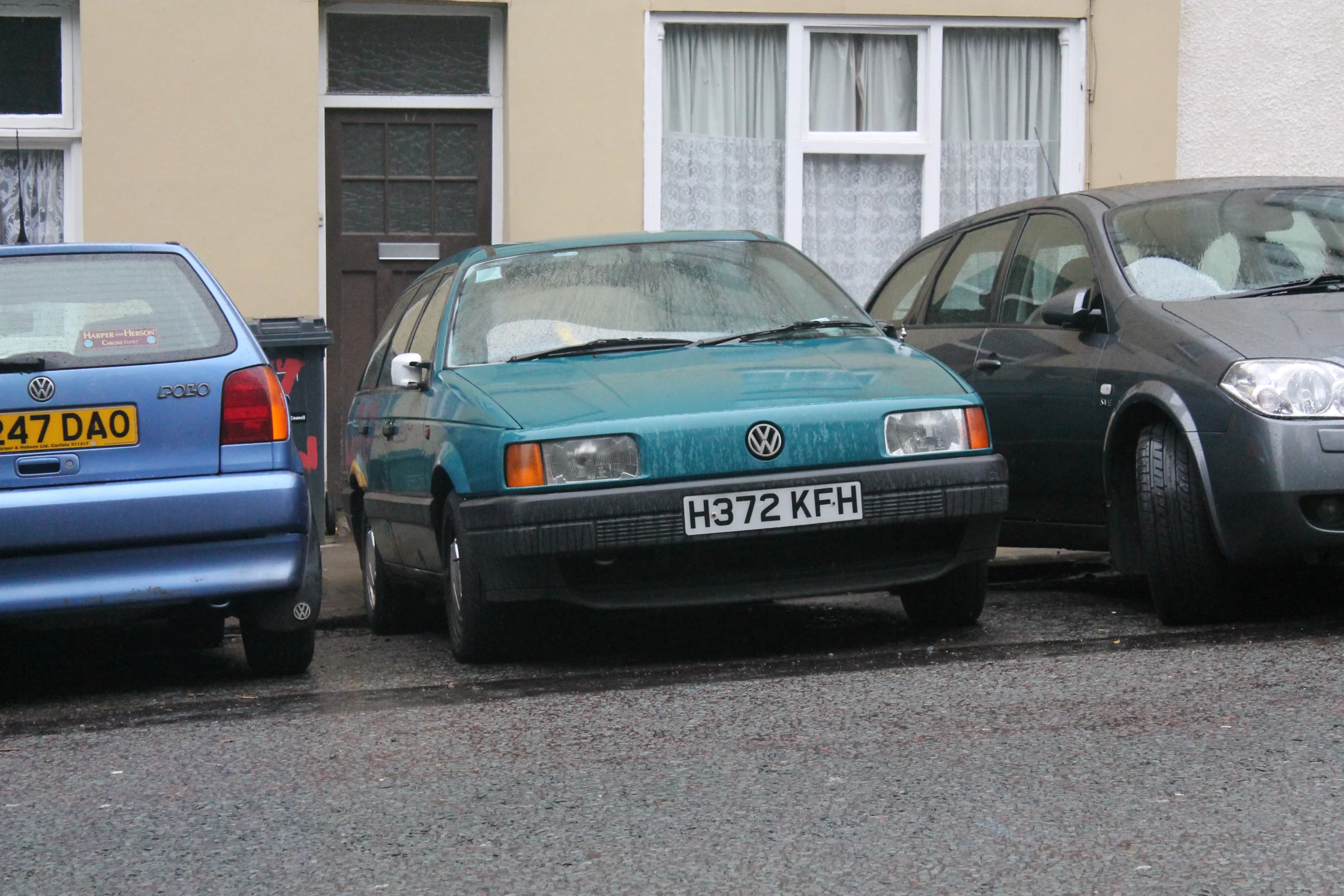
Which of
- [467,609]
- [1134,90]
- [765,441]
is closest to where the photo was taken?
[765,441]

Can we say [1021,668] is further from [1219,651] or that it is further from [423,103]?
[423,103]

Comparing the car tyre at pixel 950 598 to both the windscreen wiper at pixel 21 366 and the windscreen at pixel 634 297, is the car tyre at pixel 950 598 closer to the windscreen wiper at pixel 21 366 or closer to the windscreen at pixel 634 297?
the windscreen at pixel 634 297

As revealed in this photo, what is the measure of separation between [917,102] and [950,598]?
6721mm

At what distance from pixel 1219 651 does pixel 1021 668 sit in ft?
1.98

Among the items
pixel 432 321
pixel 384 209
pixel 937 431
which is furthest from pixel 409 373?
pixel 384 209

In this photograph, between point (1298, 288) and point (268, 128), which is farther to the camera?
point (268, 128)

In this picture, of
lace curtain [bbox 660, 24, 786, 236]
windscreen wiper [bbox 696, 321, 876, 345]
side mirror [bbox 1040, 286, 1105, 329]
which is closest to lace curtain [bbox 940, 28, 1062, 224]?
lace curtain [bbox 660, 24, 786, 236]

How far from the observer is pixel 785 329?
21.4 ft

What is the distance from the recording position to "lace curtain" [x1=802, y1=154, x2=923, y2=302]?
40.6ft

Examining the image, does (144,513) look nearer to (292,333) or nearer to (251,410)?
(251,410)

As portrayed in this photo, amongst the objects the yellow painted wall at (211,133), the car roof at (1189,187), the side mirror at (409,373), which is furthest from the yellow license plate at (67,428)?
the yellow painted wall at (211,133)

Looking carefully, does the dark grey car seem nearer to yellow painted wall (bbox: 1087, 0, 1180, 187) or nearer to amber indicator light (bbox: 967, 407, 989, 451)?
amber indicator light (bbox: 967, 407, 989, 451)

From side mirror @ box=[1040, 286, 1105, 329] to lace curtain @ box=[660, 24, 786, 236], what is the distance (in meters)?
5.50

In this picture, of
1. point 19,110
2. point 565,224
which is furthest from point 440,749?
point 19,110
